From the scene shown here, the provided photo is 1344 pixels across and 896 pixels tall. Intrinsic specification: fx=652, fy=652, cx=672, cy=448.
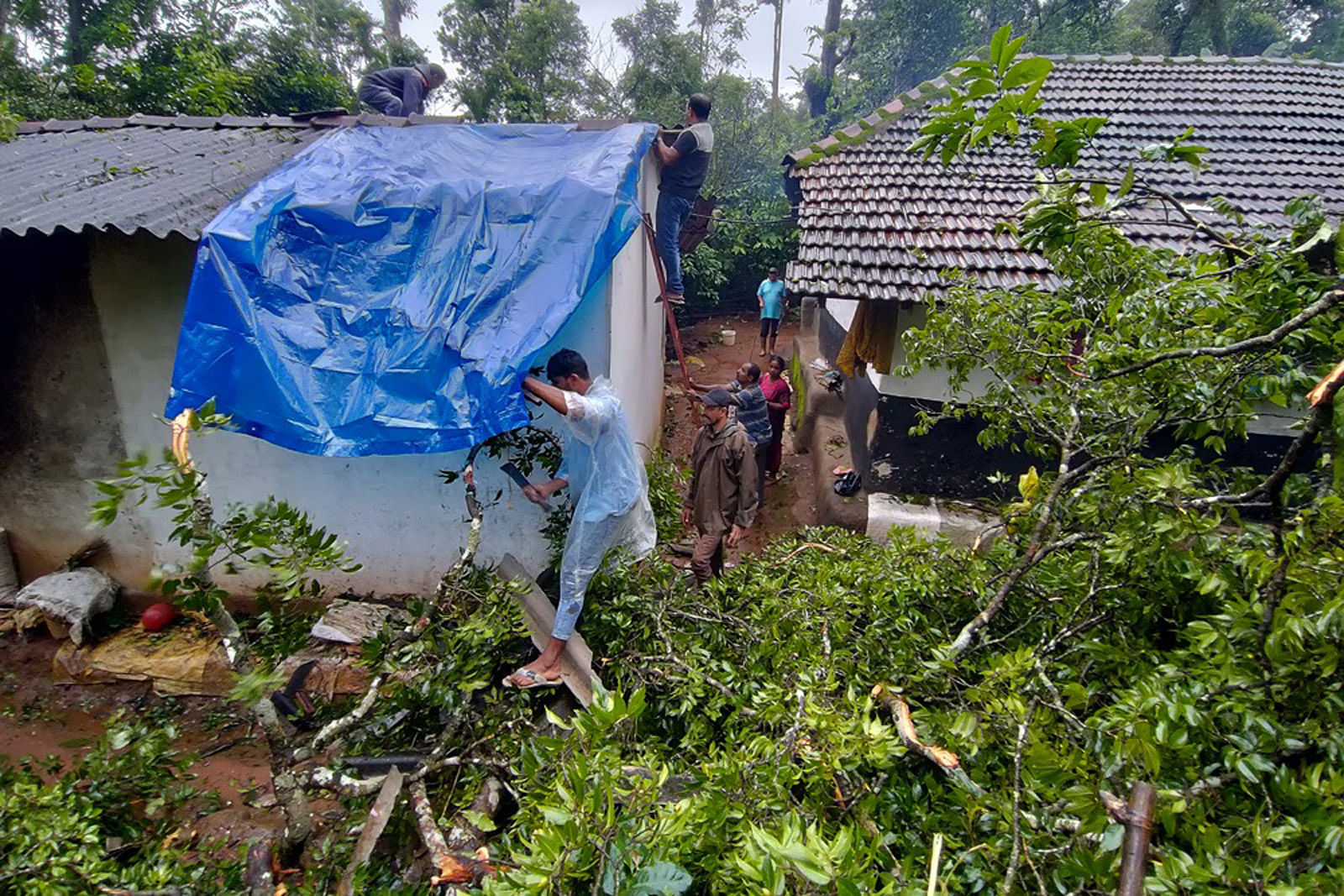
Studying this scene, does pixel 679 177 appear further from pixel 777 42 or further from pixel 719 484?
pixel 777 42

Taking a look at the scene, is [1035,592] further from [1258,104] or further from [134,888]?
[1258,104]

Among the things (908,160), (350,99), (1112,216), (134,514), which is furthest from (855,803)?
(350,99)

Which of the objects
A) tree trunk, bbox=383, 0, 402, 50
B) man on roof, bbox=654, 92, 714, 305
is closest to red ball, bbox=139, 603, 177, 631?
man on roof, bbox=654, 92, 714, 305

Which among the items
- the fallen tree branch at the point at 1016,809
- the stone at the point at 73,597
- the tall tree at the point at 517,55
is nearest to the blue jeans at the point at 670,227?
the stone at the point at 73,597

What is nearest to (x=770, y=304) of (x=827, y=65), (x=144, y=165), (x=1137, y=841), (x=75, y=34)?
(x=144, y=165)

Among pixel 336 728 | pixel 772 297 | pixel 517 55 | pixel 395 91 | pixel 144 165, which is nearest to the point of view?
pixel 336 728

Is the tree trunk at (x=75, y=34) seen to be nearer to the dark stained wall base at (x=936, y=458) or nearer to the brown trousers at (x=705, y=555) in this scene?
the brown trousers at (x=705, y=555)

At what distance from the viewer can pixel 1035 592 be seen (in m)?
2.74

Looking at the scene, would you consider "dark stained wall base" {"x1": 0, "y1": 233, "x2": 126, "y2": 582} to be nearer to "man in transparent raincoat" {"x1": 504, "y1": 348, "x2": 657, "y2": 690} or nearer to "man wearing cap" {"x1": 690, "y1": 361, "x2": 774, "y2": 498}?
"man in transparent raincoat" {"x1": 504, "y1": 348, "x2": 657, "y2": 690}

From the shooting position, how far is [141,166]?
4.83 m

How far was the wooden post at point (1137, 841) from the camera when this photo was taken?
51.9 inches

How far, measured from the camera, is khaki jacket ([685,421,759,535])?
467 cm

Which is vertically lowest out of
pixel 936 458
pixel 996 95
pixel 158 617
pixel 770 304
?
pixel 158 617

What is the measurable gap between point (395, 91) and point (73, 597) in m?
5.92
